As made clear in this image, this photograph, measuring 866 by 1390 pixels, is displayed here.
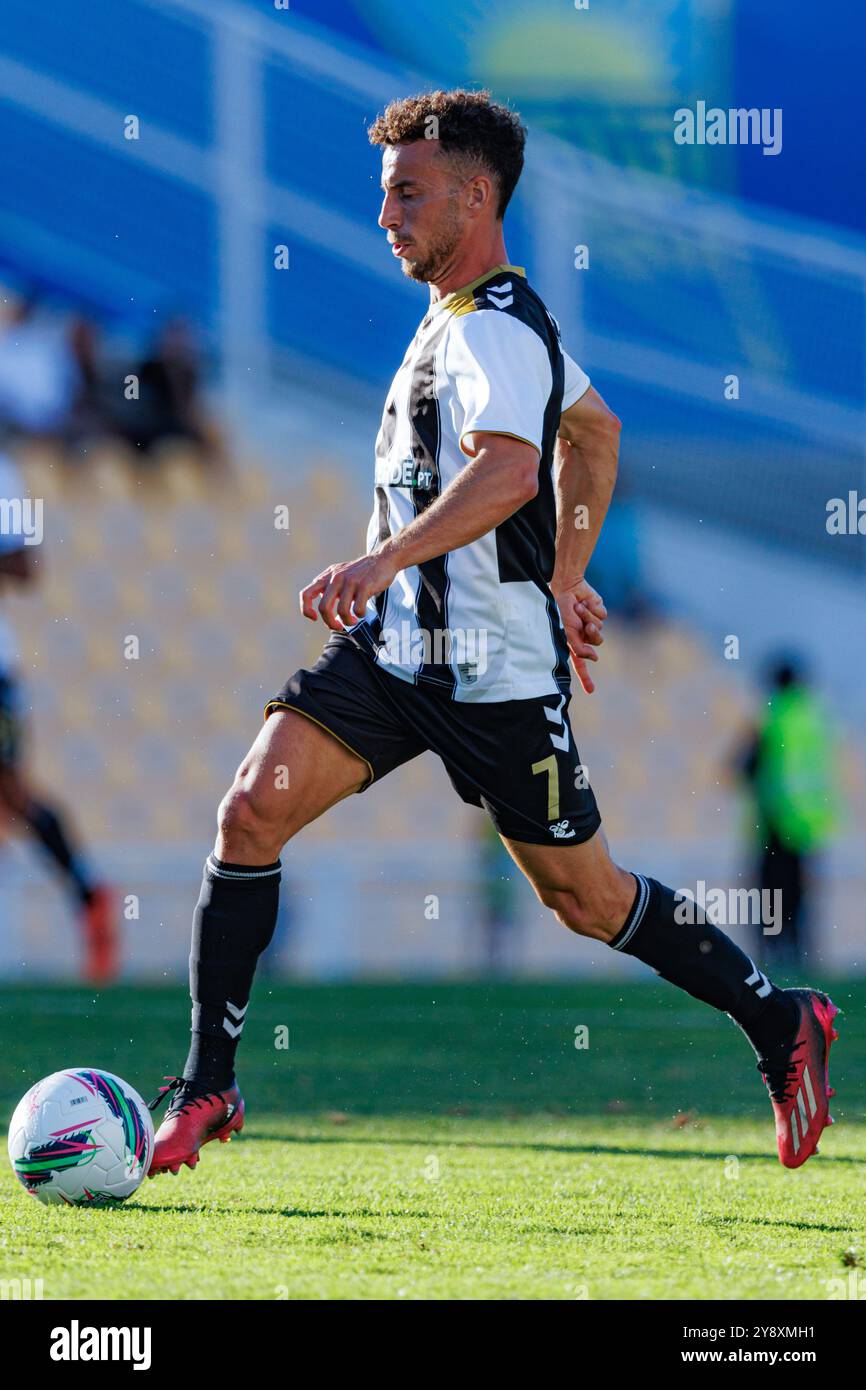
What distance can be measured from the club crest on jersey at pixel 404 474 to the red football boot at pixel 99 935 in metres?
6.16

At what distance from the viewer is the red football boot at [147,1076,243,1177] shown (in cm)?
333

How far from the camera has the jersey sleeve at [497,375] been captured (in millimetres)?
3293

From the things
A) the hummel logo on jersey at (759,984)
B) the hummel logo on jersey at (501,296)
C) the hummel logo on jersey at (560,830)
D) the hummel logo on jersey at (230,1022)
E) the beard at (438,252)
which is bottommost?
the hummel logo on jersey at (230,1022)

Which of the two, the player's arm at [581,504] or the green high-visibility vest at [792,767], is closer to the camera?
the player's arm at [581,504]

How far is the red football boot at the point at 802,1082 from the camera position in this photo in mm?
3574

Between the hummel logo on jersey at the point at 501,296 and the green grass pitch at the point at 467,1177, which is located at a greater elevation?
the hummel logo on jersey at the point at 501,296

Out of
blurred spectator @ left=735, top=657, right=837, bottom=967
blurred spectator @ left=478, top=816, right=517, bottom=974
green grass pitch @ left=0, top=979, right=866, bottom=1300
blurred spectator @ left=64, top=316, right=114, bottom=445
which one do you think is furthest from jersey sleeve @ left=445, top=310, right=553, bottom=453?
blurred spectator @ left=64, top=316, right=114, bottom=445

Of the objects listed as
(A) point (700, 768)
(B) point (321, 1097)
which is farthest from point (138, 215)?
(B) point (321, 1097)

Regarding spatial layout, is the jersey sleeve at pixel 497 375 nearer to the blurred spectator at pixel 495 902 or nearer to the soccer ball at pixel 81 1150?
the soccer ball at pixel 81 1150

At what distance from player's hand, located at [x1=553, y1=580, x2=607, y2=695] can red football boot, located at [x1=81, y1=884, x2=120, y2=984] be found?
5964mm

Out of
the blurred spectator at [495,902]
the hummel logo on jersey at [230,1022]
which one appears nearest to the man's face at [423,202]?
the hummel logo on jersey at [230,1022]

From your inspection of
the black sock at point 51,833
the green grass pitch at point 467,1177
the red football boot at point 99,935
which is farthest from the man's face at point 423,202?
the red football boot at point 99,935

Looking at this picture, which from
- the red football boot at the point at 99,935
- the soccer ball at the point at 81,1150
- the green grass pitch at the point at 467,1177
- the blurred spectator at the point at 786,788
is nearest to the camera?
the green grass pitch at the point at 467,1177

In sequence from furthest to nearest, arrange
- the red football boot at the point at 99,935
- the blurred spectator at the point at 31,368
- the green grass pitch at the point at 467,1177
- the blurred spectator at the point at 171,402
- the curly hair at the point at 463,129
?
the blurred spectator at the point at 171,402, the blurred spectator at the point at 31,368, the red football boot at the point at 99,935, the curly hair at the point at 463,129, the green grass pitch at the point at 467,1177
